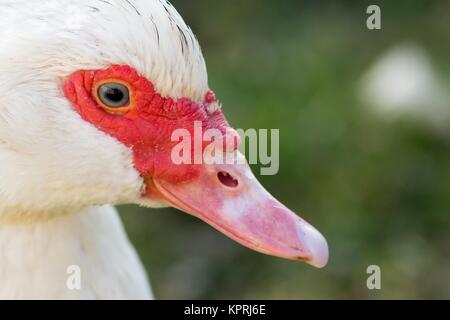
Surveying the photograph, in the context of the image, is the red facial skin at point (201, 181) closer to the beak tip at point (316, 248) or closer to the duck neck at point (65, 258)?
the beak tip at point (316, 248)

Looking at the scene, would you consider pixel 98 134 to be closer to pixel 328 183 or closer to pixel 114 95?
pixel 114 95

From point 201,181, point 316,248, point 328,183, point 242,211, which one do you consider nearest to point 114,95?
point 201,181

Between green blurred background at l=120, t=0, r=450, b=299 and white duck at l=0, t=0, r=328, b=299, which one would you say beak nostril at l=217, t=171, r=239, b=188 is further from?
green blurred background at l=120, t=0, r=450, b=299

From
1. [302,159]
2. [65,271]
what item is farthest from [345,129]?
[65,271]

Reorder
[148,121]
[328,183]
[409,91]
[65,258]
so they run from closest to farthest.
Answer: [148,121] → [65,258] → [328,183] → [409,91]

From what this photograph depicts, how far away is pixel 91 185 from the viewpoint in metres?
2.55

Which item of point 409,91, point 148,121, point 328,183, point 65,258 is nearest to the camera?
point 148,121

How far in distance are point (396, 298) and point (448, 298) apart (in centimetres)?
28

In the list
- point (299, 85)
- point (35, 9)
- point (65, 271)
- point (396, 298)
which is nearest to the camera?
point (35, 9)

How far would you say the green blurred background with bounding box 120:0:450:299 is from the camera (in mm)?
4922

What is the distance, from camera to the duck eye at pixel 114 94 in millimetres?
2484

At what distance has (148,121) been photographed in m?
2.58

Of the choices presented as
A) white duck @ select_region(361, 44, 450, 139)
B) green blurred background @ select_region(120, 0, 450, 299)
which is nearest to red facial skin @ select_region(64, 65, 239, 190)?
green blurred background @ select_region(120, 0, 450, 299)
